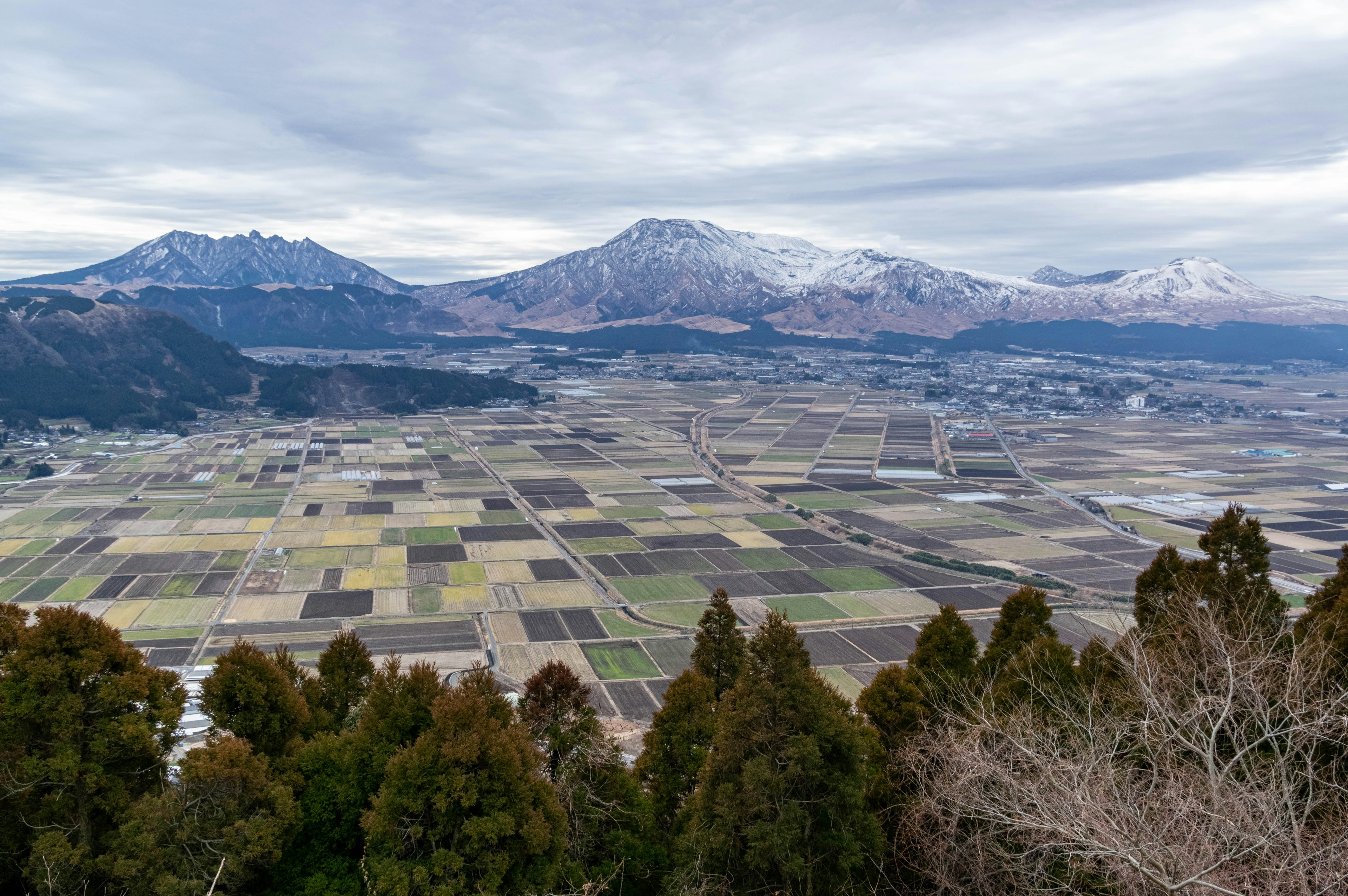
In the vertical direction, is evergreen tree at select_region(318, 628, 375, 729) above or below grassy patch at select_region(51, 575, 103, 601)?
above

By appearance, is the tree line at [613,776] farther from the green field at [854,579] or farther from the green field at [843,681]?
the green field at [854,579]

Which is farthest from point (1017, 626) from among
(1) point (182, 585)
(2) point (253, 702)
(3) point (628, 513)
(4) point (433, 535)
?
(3) point (628, 513)

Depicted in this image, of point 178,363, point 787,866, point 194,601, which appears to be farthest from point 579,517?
point 178,363

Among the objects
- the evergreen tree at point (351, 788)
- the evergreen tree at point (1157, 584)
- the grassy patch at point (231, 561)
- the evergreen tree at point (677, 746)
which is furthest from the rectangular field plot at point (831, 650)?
the grassy patch at point (231, 561)

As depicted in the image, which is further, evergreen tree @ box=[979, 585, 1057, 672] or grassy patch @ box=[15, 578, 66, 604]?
grassy patch @ box=[15, 578, 66, 604]

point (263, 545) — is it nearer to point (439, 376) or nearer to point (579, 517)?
point (579, 517)

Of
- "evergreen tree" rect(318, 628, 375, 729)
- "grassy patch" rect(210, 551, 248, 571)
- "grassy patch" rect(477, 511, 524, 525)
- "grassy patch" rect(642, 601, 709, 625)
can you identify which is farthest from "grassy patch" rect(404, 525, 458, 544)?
"evergreen tree" rect(318, 628, 375, 729)

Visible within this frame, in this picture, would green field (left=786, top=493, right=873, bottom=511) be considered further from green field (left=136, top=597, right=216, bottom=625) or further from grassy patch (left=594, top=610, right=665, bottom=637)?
green field (left=136, top=597, right=216, bottom=625)
